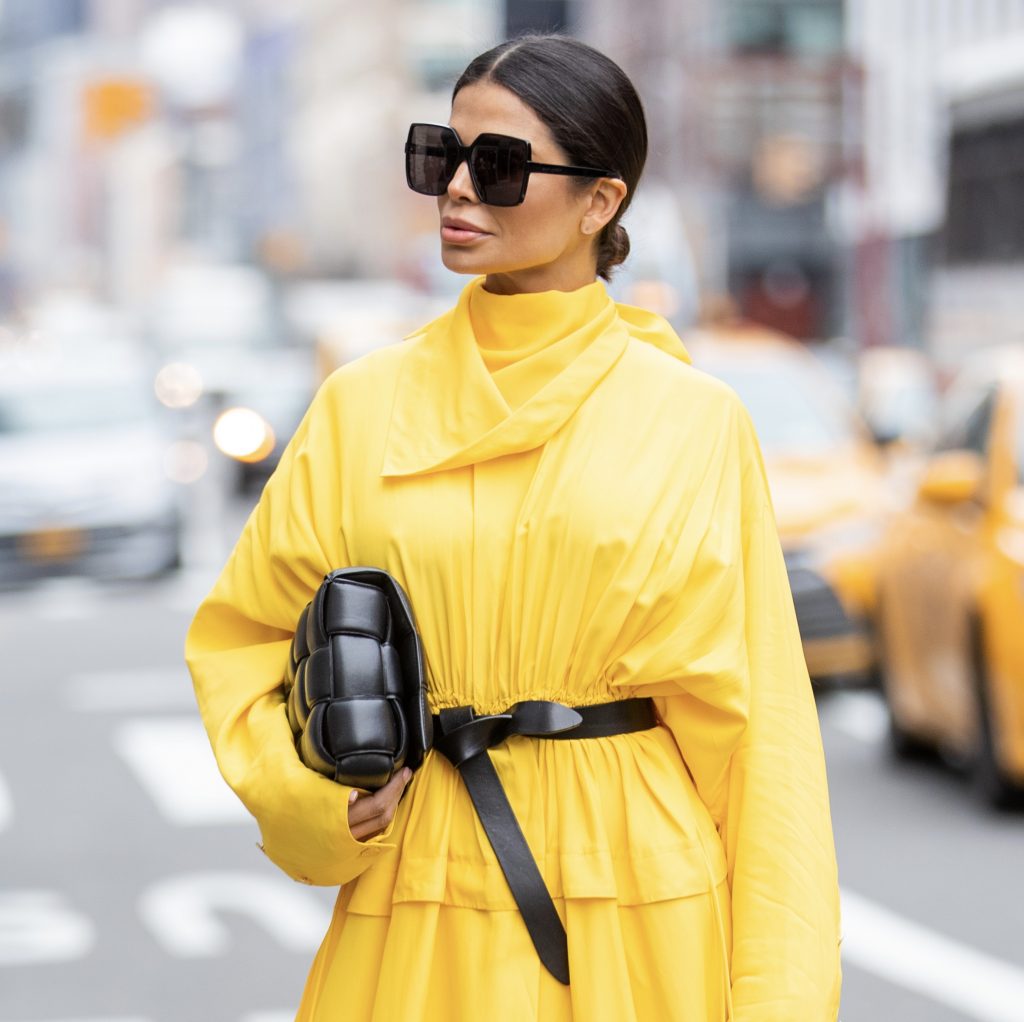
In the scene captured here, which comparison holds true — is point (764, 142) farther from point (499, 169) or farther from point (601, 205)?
point (499, 169)

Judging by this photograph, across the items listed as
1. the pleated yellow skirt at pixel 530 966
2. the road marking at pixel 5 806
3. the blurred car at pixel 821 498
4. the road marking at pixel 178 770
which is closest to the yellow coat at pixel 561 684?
the pleated yellow skirt at pixel 530 966

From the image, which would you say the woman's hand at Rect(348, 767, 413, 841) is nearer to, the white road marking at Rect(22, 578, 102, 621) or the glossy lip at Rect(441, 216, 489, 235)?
the glossy lip at Rect(441, 216, 489, 235)

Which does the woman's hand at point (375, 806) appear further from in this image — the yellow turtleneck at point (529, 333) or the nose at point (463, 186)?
the nose at point (463, 186)

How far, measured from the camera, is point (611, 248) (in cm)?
324

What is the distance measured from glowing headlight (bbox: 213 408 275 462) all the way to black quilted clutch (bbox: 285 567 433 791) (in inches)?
1109

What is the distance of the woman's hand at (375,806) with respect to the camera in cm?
291

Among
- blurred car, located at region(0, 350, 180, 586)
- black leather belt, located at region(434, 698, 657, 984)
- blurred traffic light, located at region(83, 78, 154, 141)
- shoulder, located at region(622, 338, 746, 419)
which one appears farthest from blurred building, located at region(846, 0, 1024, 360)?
black leather belt, located at region(434, 698, 657, 984)

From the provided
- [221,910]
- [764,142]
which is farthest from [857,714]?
[764,142]

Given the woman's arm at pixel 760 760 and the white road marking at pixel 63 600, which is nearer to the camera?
the woman's arm at pixel 760 760

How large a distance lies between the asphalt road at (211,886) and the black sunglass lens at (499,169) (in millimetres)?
3893

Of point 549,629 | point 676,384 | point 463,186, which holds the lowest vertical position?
point 549,629

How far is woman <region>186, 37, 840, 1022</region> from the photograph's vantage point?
294 cm

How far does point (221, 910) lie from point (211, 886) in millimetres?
383

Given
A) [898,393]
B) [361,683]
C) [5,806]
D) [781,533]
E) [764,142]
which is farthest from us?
[764,142]
